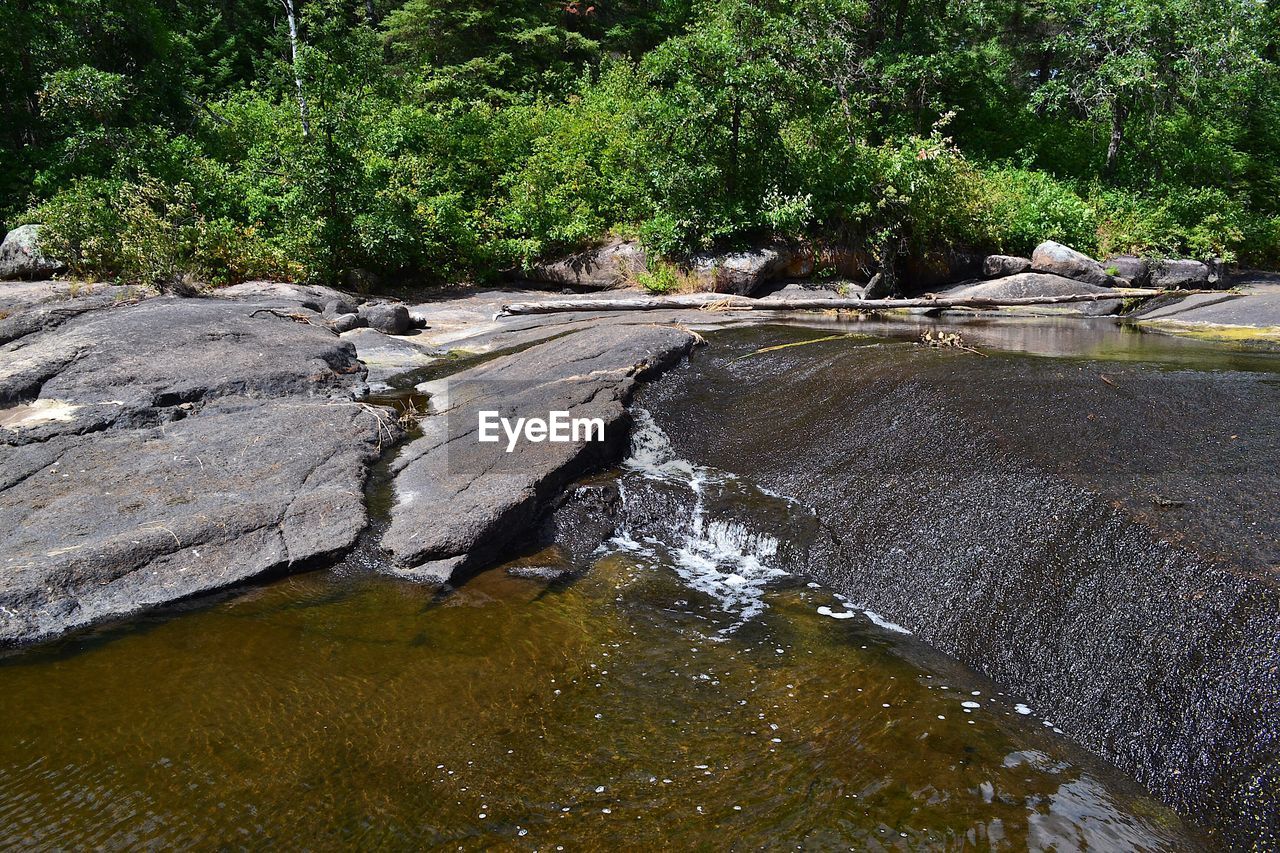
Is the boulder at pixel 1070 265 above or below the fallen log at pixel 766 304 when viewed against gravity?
above

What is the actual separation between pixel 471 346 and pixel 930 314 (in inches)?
285

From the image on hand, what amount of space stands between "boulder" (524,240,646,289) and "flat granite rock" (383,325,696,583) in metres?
5.95

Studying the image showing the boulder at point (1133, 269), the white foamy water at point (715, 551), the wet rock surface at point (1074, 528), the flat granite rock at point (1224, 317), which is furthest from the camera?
the boulder at point (1133, 269)

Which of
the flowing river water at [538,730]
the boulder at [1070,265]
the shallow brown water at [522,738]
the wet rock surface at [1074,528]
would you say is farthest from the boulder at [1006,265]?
the shallow brown water at [522,738]

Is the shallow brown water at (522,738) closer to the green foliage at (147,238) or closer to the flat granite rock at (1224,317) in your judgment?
the flat granite rock at (1224,317)

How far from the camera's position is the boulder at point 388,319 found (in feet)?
36.3

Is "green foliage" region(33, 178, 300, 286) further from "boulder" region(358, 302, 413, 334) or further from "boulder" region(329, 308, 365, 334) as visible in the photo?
"boulder" region(358, 302, 413, 334)

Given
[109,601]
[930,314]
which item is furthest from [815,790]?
[930,314]

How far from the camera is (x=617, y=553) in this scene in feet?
18.1

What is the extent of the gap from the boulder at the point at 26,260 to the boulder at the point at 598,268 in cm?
752

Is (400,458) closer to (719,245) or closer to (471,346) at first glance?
(471,346)

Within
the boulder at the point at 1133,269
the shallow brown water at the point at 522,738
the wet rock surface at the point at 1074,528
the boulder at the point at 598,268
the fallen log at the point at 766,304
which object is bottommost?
the shallow brown water at the point at 522,738

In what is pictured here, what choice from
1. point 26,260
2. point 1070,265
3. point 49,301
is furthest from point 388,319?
point 1070,265

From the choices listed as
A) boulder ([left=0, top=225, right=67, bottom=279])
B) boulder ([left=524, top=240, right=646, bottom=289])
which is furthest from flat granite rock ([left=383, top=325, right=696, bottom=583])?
boulder ([left=0, top=225, right=67, bottom=279])
